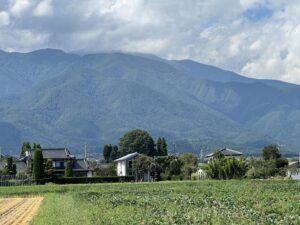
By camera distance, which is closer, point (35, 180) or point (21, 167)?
point (35, 180)

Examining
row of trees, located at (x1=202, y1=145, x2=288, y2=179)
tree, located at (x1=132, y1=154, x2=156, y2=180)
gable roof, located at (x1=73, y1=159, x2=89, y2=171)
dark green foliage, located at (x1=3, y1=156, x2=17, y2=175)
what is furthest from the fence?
gable roof, located at (x1=73, y1=159, x2=89, y2=171)

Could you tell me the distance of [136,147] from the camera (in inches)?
6481

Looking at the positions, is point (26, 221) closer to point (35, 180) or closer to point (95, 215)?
point (95, 215)

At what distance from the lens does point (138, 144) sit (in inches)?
6481

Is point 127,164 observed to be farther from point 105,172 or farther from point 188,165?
point 188,165

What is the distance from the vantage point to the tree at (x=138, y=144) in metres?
162

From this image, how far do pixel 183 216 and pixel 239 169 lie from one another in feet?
221

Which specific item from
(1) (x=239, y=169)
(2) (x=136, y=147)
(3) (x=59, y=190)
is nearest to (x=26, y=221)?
(3) (x=59, y=190)

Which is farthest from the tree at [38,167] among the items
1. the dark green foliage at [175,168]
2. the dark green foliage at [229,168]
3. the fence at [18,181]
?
the dark green foliage at [229,168]

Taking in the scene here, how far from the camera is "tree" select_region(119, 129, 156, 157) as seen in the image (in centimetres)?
16225

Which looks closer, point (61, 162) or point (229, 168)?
point (229, 168)

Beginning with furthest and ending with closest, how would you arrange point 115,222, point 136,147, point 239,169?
point 136,147 → point 239,169 → point 115,222

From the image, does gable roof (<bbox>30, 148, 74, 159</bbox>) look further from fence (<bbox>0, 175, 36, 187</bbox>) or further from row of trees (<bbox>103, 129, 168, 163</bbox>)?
fence (<bbox>0, 175, 36, 187</bbox>)

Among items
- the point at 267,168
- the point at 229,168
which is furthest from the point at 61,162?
the point at 229,168
